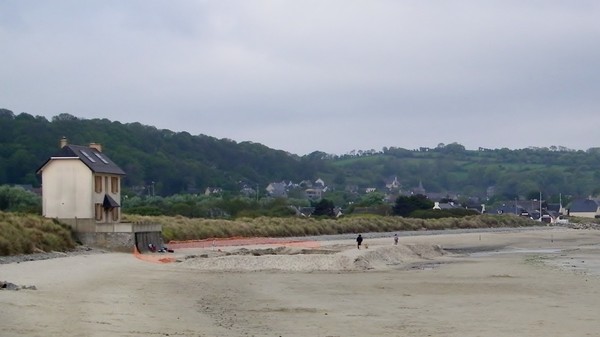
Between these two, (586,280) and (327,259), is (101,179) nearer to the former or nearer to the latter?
(327,259)

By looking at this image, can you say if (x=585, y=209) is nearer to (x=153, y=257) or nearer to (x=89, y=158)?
(x=89, y=158)

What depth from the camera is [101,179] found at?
4256cm

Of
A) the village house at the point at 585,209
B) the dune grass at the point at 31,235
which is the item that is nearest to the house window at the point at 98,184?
the dune grass at the point at 31,235

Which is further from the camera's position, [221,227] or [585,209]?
[585,209]

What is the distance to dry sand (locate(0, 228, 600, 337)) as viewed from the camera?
15.5 metres

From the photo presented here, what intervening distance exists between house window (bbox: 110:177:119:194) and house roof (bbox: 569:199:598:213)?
122081mm

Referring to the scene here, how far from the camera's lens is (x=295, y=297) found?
22.3 metres

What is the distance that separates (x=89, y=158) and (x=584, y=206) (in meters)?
127

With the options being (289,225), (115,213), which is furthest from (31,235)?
(289,225)

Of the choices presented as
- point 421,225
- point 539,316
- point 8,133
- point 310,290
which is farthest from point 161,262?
point 8,133

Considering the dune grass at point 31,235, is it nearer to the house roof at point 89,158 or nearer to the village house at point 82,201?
the village house at point 82,201

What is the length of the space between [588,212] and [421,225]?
246 feet

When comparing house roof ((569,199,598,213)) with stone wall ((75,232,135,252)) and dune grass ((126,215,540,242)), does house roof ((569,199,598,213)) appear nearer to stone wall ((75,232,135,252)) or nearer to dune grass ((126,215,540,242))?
dune grass ((126,215,540,242))

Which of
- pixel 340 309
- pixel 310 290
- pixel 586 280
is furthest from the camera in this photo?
pixel 586 280
